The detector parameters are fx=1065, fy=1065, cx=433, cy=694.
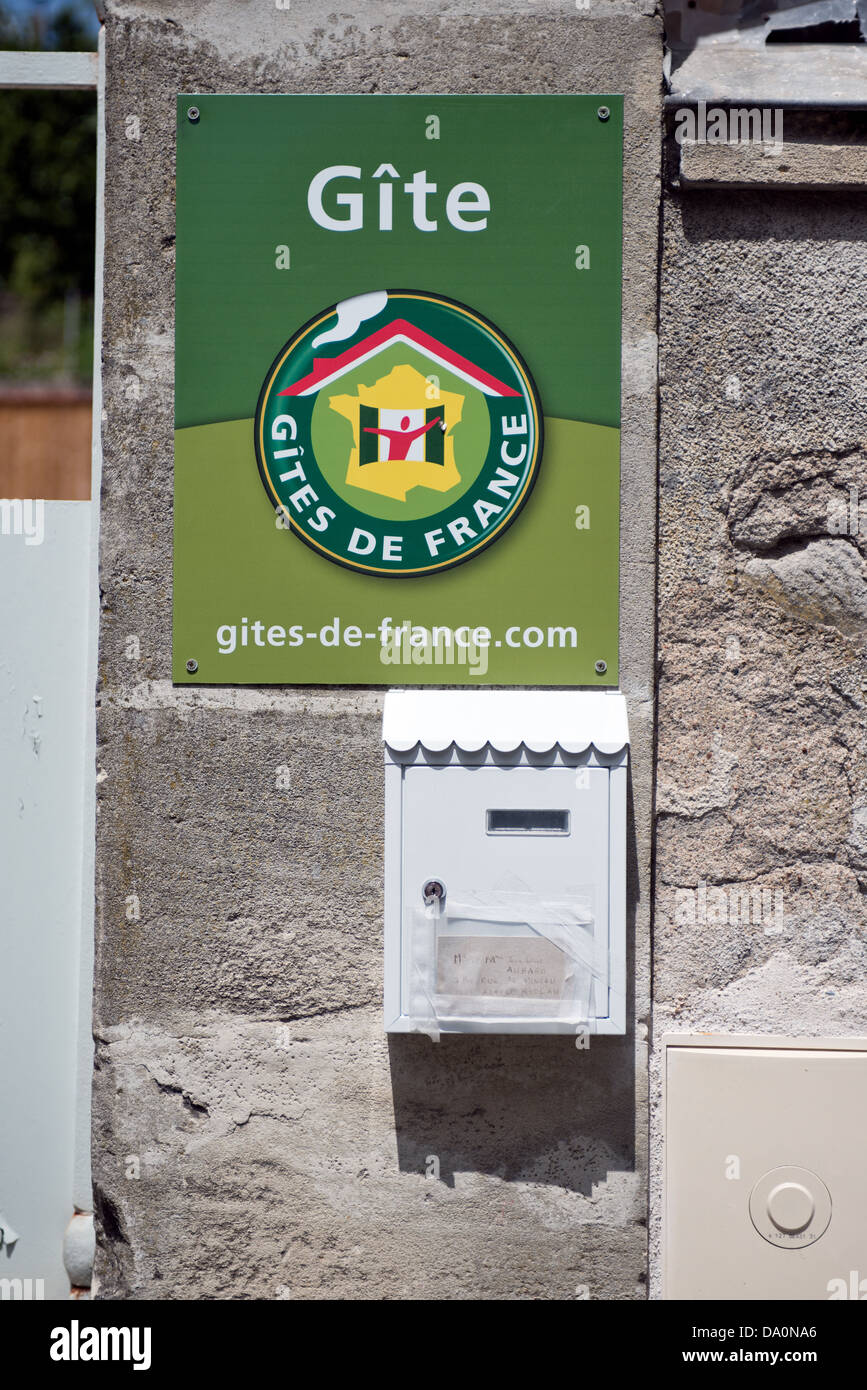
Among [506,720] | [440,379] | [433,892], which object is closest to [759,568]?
[506,720]

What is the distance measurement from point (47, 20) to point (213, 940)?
2440cm

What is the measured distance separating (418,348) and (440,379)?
3.0 inches

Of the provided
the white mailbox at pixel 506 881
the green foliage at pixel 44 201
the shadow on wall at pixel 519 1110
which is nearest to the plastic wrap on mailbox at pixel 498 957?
the white mailbox at pixel 506 881

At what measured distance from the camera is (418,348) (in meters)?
2.11

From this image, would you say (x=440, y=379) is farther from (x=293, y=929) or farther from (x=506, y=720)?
(x=293, y=929)

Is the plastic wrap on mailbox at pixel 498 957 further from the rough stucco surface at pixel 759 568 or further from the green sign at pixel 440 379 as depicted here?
the green sign at pixel 440 379

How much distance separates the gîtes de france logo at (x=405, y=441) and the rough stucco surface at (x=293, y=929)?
0.24 m

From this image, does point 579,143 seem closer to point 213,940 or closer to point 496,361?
point 496,361

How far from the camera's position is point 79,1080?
2266mm

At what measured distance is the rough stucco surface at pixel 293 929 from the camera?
2082mm

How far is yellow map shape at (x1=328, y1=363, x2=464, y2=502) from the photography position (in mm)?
2107

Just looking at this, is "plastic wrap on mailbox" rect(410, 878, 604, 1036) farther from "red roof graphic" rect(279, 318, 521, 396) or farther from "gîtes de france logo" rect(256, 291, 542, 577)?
"red roof graphic" rect(279, 318, 521, 396)

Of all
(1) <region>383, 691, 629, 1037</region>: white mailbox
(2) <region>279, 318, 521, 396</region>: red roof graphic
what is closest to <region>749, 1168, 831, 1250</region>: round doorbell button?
(1) <region>383, 691, 629, 1037</region>: white mailbox

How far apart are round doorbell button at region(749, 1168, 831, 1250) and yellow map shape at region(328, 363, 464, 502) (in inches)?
59.1
